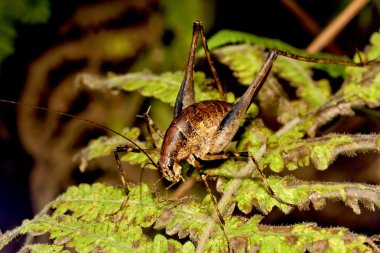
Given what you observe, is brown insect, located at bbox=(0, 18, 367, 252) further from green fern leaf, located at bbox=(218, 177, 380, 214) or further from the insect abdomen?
green fern leaf, located at bbox=(218, 177, 380, 214)

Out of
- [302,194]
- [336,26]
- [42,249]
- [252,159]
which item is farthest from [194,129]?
[336,26]

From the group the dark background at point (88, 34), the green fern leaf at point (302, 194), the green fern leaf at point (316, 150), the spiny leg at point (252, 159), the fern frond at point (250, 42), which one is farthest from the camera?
the dark background at point (88, 34)

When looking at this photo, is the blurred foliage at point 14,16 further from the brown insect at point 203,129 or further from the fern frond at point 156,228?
the fern frond at point 156,228

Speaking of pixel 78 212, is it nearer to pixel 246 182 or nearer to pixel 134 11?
pixel 246 182

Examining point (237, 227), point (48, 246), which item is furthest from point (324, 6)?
point (48, 246)

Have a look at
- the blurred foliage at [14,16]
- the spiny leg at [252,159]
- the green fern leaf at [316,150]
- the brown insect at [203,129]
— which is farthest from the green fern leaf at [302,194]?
the blurred foliage at [14,16]

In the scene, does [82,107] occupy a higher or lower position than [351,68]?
lower

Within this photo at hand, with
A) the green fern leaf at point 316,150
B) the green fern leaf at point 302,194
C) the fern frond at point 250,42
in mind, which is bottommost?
the green fern leaf at point 302,194

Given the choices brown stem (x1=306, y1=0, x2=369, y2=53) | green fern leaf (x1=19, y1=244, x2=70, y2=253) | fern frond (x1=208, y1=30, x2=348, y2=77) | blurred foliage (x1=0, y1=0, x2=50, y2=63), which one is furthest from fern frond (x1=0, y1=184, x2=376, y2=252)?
brown stem (x1=306, y1=0, x2=369, y2=53)
